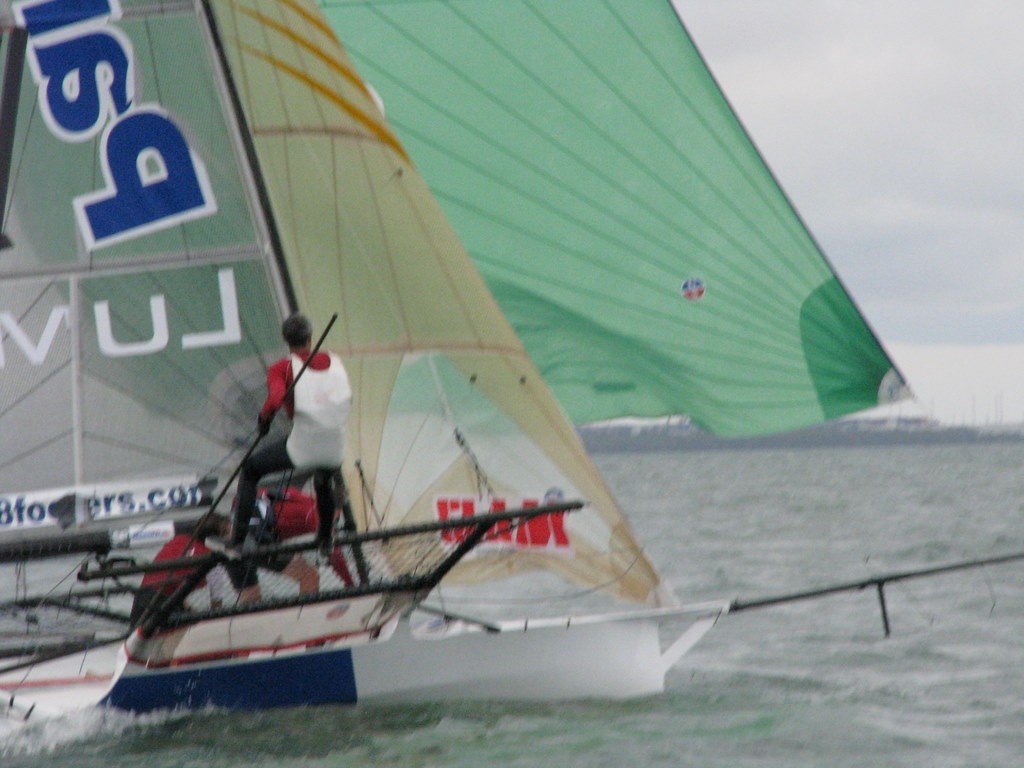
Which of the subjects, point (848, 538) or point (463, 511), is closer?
point (463, 511)

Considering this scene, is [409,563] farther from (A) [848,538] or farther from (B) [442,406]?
(A) [848,538]

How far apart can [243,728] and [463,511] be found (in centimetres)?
104

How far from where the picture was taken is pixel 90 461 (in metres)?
6.46

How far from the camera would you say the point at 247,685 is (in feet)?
19.0

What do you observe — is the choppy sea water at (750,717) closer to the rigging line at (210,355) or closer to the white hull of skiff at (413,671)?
the white hull of skiff at (413,671)

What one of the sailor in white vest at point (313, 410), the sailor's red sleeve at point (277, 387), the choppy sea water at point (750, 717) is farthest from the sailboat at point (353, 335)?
the sailor's red sleeve at point (277, 387)

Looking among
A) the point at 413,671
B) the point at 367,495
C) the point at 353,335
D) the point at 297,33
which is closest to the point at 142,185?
the point at 297,33

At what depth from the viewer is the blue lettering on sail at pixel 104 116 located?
21.2ft

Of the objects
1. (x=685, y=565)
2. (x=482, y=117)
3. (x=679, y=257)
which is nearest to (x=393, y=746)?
(x=679, y=257)

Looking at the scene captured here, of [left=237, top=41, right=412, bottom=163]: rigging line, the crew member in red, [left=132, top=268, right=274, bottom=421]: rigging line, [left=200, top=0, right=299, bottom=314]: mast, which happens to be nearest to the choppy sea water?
the crew member in red

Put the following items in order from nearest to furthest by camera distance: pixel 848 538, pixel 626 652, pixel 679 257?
pixel 626 652 → pixel 679 257 → pixel 848 538

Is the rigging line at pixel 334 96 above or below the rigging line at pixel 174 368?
above

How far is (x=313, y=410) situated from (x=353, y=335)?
3.58 feet

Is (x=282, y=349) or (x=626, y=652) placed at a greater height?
(x=282, y=349)
